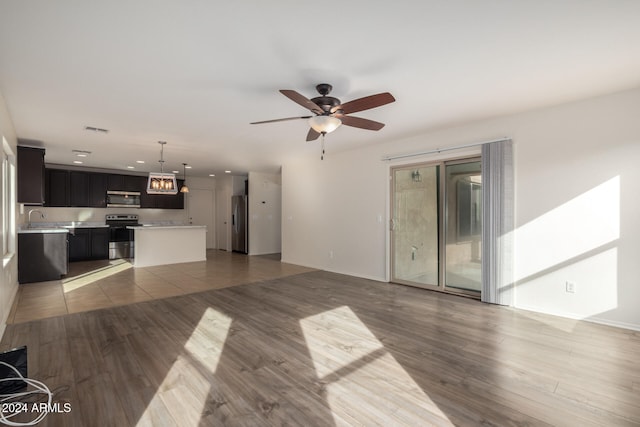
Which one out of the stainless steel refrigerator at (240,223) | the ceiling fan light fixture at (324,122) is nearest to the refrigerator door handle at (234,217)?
the stainless steel refrigerator at (240,223)

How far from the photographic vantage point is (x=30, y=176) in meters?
5.09

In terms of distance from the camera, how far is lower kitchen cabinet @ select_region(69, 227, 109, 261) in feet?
24.9

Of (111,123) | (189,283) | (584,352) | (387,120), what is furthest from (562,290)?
(111,123)

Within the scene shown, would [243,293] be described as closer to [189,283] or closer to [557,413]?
[189,283]

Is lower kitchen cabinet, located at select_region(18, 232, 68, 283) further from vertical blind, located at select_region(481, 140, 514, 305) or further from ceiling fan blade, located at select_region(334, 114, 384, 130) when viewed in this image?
vertical blind, located at select_region(481, 140, 514, 305)

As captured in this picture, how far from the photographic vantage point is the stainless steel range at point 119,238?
26.6 feet

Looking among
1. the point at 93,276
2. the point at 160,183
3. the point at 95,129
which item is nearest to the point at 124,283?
the point at 93,276

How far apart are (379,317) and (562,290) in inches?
88.3

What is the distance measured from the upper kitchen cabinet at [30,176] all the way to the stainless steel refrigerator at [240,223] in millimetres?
4703

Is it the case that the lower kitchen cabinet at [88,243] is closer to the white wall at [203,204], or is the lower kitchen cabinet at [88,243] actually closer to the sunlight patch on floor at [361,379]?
the white wall at [203,204]

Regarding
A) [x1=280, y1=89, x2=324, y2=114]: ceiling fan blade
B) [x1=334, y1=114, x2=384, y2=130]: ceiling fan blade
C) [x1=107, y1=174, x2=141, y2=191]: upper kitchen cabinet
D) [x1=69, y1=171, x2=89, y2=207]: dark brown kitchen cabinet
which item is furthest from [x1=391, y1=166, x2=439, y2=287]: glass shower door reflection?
[x1=69, y1=171, x2=89, y2=207]: dark brown kitchen cabinet

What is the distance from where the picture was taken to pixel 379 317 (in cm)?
360

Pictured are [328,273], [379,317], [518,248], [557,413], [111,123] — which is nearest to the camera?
[557,413]

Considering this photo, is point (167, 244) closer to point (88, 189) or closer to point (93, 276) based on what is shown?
point (93, 276)
